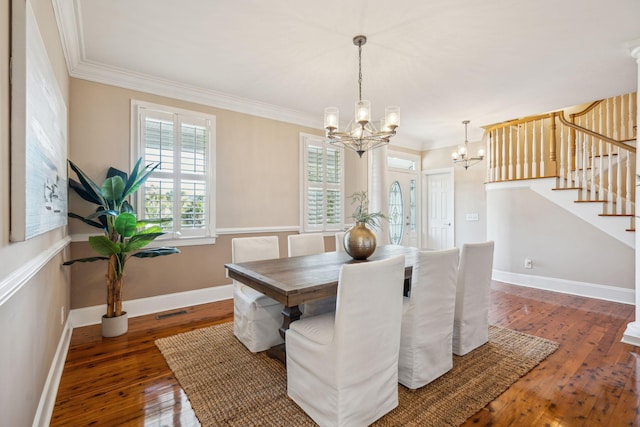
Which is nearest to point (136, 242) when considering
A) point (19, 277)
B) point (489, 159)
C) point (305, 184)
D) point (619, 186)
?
point (19, 277)

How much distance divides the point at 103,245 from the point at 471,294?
320 cm

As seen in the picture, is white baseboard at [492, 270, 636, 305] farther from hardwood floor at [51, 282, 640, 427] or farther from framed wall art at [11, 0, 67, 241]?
framed wall art at [11, 0, 67, 241]

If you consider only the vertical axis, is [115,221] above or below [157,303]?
above

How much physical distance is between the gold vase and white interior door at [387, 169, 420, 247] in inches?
145

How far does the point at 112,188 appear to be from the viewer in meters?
2.78

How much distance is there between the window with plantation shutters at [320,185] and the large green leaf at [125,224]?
7.97 ft

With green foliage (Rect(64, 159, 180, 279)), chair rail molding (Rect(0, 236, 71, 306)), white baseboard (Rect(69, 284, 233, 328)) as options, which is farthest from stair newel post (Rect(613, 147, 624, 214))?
chair rail molding (Rect(0, 236, 71, 306))

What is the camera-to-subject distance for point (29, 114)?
1.36m

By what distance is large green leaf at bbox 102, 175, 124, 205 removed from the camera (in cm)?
276

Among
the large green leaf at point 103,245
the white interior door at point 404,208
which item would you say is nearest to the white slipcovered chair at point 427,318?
the large green leaf at point 103,245

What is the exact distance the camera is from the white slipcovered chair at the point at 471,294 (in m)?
2.39

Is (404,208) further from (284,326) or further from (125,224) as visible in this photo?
(125,224)

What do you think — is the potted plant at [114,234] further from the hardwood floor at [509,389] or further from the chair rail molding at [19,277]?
the chair rail molding at [19,277]

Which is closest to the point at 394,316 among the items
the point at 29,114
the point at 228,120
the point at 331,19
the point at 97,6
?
the point at 29,114
